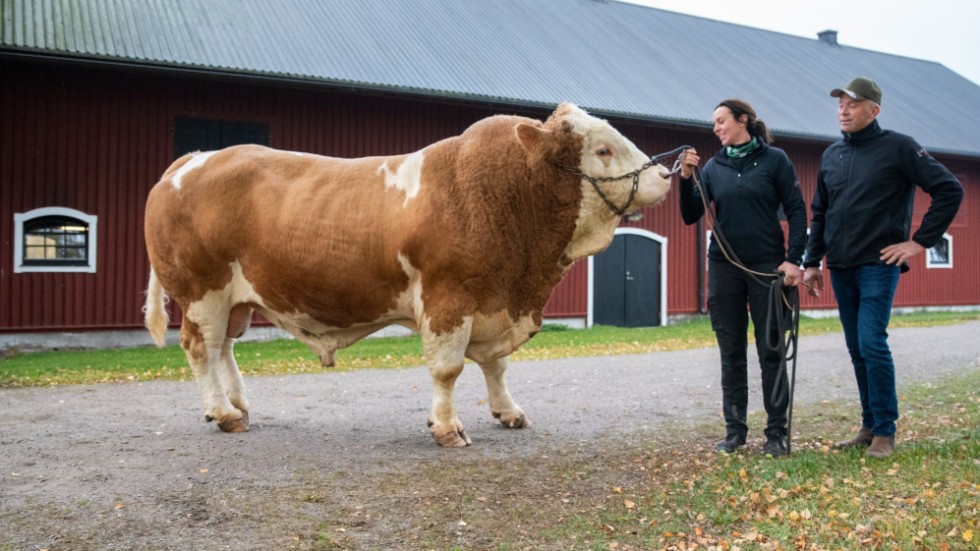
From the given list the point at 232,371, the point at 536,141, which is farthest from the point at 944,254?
the point at 232,371

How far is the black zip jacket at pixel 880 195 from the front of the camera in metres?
5.20

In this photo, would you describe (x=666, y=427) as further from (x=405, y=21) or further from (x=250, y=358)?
(x=405, y=21)

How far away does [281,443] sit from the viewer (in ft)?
19.9

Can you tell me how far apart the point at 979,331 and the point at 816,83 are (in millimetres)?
12069

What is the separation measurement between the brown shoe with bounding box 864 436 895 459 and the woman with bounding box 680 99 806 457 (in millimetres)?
530

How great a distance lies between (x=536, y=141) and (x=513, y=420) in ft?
7.17

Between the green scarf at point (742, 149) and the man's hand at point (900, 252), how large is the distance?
1052mm

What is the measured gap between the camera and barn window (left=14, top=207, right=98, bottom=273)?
14.1 metres

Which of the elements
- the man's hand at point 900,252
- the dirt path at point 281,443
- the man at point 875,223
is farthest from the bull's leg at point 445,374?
the man's hand at point 900,252

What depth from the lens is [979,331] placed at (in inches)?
662

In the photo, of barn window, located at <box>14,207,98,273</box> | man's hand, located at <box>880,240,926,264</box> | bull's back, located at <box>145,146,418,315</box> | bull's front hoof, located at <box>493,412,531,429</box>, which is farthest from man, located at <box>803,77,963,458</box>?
barn window, located at <box>14,207,98,273</box>

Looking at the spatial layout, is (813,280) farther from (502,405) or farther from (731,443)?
(502,405)

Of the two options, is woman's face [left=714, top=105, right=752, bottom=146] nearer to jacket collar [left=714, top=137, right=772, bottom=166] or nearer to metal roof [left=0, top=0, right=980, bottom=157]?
jacket collar [left=714, top=137, right=772, bottom=166]

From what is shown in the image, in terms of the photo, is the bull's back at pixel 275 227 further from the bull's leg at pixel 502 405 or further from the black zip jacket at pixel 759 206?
the black zip jacket at pixel 759 206
